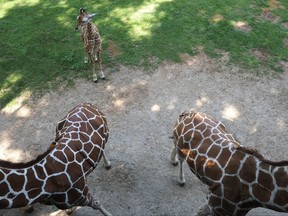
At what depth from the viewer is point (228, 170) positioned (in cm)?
475

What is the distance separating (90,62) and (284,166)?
Answer: 6106 mm

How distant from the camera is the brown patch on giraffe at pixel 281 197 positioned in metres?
4.27

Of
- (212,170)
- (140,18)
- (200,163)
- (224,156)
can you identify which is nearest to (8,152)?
(200,163)

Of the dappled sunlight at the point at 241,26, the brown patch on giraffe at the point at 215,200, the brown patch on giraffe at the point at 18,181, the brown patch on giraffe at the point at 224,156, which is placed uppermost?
the brown patch on giraffe at the point at 18,181

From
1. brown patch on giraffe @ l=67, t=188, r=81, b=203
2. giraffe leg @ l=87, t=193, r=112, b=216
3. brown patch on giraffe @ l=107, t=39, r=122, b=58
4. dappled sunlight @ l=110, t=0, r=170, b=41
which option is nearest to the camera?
brown patch on giraffe @ l=67, t=188, r=81, b=203

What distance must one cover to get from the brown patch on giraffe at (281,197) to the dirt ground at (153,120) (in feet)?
5.51

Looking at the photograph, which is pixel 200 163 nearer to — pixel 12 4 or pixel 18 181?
pixel 18 181

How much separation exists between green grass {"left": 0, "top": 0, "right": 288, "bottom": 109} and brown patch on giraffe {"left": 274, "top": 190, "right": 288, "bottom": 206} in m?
5.08

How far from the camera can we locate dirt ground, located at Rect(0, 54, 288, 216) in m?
6.30

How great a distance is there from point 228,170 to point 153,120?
3.13 meters

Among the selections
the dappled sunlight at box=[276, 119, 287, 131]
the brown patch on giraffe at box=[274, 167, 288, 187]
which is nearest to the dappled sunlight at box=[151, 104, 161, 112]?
the dappled sunlight at box=[276, 119, 287, 131]

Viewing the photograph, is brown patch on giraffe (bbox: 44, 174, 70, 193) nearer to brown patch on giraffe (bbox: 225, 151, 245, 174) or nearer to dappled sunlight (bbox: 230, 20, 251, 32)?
brown patch on giraffe (bbox: 225, 151, 245, 174)

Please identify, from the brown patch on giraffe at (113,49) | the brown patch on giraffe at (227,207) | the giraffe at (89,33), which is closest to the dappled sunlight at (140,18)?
the brown patch on giraffe at (113,49)

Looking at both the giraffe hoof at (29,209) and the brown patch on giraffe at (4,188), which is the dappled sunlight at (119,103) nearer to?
the giraffe hoof at (29,209)
